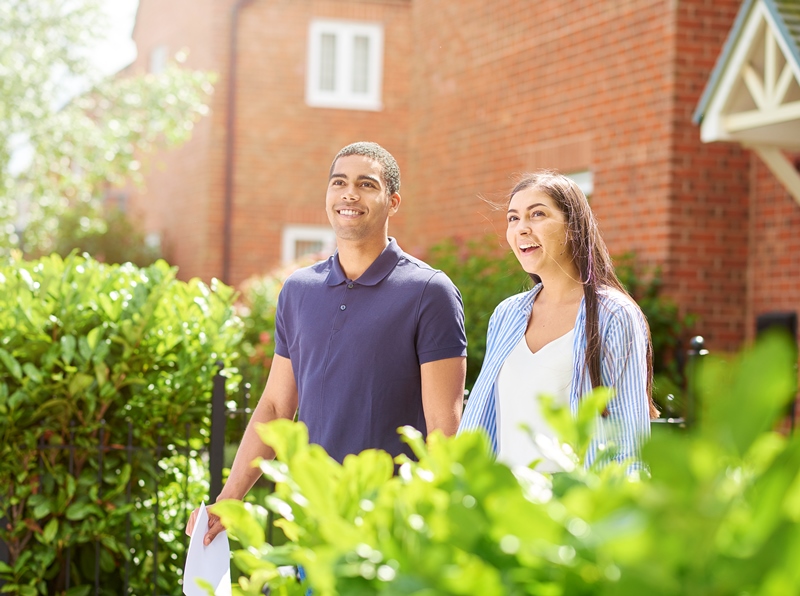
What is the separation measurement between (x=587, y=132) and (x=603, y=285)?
6879 millimetres

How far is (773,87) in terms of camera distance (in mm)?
7297

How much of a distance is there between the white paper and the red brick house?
3111mm

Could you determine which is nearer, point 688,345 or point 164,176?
point 688,345

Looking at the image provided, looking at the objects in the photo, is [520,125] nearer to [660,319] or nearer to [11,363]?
[660,319]

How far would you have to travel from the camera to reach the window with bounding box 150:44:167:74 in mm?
21312

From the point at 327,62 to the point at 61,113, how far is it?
432 cm

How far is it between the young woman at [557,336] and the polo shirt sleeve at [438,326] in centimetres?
11

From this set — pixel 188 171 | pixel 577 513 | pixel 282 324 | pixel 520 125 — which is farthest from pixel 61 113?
pixel 577 513

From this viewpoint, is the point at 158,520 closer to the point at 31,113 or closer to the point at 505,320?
the point at 505,320

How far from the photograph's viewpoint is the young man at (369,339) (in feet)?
10.8

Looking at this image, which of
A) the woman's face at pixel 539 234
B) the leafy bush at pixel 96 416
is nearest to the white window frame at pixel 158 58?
the leafy bush at pixel 96 416

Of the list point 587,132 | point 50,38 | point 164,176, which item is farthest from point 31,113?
point 587,132

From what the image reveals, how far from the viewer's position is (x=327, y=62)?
18250 millimetres

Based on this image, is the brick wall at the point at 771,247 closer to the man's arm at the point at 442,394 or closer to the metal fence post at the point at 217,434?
the metal fence post at the point at 217,434
